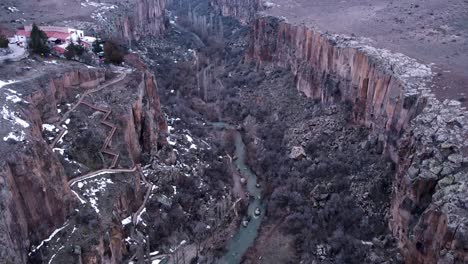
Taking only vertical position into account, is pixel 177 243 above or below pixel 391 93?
below

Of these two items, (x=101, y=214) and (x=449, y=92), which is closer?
(x=101, y=214)

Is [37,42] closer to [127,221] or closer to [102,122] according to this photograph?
[102,122]

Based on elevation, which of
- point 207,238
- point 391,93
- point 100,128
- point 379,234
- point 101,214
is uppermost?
point 391,93

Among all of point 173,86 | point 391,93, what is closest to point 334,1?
point 173,86

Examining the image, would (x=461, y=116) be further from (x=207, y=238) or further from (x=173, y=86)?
(x=173, y=86)

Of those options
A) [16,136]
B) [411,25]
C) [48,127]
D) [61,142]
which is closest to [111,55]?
[48,127]

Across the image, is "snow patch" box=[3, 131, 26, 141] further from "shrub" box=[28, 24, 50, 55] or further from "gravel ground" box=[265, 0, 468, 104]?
"gravel ground" box=[265, 0, 468, 104]

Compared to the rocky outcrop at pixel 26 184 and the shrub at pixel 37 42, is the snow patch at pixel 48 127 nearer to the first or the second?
the rocky outcrop at pixel 26 184

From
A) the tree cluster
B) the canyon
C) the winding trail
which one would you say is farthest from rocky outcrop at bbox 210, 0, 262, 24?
the winding trail
